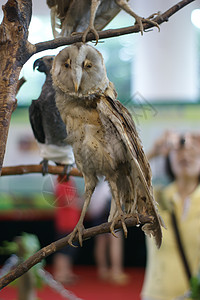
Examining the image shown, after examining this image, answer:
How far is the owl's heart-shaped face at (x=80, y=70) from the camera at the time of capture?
635 millimetres

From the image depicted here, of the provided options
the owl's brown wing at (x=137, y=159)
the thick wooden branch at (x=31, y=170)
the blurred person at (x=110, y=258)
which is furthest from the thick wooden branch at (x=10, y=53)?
the blurred person at (x=110, y=258)

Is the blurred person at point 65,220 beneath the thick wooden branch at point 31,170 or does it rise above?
beneath

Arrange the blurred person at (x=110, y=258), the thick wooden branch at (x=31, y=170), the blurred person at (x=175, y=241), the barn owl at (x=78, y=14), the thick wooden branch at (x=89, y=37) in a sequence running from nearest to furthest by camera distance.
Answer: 1. the thick wooden branch at (x=89, y=37)
2. the barn owl at (x=78, y=14)
3. the thick wooden branch at (x=31, y=170)
4. the blurred person at (x=175, y=241)
5. the blurred person at (x=110, y=258)

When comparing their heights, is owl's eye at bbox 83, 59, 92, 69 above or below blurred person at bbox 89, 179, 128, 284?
above

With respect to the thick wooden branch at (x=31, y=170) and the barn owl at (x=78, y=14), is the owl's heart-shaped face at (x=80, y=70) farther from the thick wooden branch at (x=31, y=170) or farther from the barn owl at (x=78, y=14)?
the thick wooden branch at (x=31, y=170)

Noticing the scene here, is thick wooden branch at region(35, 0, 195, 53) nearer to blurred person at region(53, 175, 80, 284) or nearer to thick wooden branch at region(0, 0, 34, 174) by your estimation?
thick wooden branch at region(0, 0, 34, 174)

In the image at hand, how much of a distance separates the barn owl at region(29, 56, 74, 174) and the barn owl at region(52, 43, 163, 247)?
203 millimetres

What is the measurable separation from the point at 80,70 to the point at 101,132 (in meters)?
0.11

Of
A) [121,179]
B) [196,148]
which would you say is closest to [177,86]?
[196,148]

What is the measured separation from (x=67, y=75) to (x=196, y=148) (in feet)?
3.97

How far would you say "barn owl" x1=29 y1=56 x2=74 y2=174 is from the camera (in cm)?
88

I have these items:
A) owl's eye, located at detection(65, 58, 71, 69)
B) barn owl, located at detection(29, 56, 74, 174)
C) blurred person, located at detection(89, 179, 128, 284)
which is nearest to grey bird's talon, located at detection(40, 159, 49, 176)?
barn owl, located at detection(29, 56, 74, 174)

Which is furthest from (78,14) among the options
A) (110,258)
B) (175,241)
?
(110,258)

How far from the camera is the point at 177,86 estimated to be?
313 centimetres
